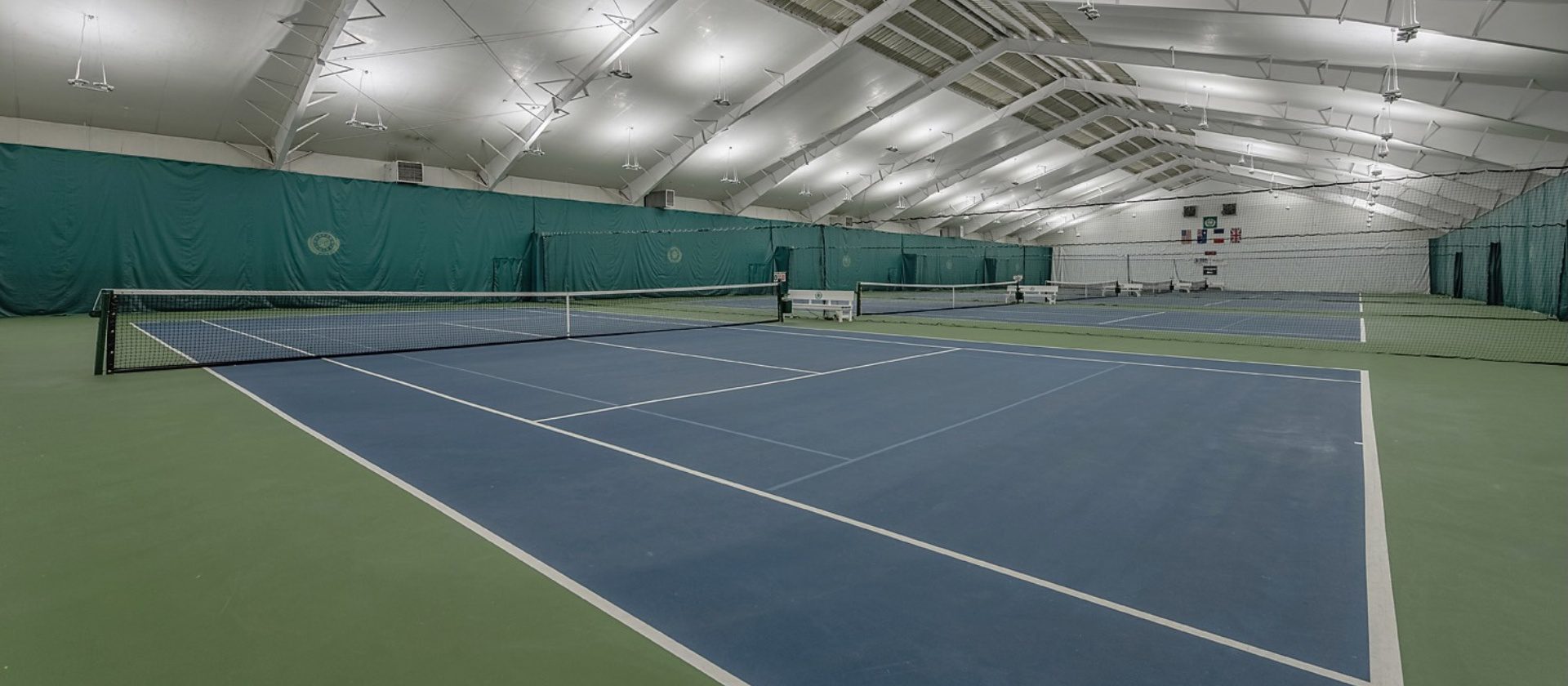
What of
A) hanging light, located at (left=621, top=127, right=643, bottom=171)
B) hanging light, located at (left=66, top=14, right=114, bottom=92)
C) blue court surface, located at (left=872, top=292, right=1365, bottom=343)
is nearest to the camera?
hanging light, located at (left=66, top=14, right=114, bottom=92)

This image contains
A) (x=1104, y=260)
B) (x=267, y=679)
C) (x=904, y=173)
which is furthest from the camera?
(x=1104, y=260)

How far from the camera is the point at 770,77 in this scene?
2256 centimetres

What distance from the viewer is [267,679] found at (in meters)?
2.10

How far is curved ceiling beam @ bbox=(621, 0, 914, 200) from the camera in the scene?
19906mm

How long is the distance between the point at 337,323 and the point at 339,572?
16017mm

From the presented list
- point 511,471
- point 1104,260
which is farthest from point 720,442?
point 1104,260

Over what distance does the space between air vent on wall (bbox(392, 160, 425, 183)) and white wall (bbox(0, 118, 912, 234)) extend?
1.43 feet

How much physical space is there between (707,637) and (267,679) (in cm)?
131

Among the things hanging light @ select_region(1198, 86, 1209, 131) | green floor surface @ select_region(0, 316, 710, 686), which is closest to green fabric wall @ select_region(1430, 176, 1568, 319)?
hanging light @ select_region(1198, 86, 1209, 131)

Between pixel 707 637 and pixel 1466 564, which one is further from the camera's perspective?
pixel 1466 564

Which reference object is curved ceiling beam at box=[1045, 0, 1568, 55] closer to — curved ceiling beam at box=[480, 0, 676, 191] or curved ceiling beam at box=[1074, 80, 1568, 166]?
curved ceiling beam at box=[1074, 80, 1568, 166]

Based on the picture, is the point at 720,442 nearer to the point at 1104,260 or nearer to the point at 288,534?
the point at 288,534

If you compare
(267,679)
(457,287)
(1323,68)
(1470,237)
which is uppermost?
(1323,68)

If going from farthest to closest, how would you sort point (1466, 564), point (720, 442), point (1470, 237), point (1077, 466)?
point (1470, 237)
point (720, 442)
point (1077, 466)
point (1466, 564)
